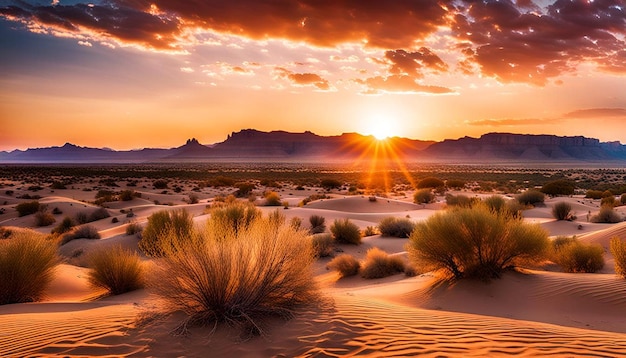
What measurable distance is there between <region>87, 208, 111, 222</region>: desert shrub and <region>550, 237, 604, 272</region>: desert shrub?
23.9m

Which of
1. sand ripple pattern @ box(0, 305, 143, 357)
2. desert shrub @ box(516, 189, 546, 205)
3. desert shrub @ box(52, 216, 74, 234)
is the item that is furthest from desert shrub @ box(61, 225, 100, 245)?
desert shrub @ box(516, 189, 546, 205)

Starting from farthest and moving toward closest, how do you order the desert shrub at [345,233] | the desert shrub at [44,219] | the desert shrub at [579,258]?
the desert shrub at [44,219] < the desert shrub at [345,233] < the desert shrub at [579,258]

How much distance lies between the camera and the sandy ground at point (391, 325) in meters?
5.72

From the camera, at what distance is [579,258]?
11.3 meters

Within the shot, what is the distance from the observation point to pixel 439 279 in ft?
34.0

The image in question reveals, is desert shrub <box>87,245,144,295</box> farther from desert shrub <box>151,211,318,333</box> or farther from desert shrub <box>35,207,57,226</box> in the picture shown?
desert shrub <box>35,207,57,226</box>

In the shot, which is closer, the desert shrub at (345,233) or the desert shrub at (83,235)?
the desert shrub at (345,233)

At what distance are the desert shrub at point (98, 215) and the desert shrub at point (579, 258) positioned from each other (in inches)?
942

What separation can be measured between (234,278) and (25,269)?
237 inches

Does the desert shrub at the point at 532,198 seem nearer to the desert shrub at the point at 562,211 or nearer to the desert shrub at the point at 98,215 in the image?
the desert shrub at the point at 562,211

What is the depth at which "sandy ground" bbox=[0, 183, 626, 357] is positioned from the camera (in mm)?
5719

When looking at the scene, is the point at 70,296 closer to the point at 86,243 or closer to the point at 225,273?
the point at 225,273

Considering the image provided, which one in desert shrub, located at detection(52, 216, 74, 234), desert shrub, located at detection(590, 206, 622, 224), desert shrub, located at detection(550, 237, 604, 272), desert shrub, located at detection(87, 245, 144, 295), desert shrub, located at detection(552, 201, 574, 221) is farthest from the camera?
desert shrub, located at detection(52, 216, 74, 234)

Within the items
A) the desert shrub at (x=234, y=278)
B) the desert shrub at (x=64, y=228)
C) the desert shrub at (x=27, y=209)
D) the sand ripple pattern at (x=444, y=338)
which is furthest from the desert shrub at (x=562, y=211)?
the desert shrub at (x=27, y=209)
